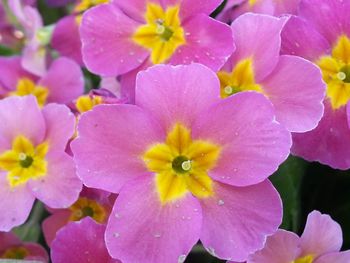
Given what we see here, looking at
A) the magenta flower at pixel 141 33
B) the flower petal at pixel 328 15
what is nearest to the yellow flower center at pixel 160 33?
the magenta flower at pixel 141 33

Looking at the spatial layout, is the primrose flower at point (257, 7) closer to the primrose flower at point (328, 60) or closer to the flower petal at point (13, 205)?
the primrose flower at point (328, 60)

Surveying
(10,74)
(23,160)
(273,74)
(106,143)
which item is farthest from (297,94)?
(10,74)

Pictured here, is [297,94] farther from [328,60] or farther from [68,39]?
[68,39]

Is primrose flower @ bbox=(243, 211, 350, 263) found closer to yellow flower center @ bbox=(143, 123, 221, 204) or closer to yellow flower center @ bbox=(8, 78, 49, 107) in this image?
yellow flower center @ bbox=(143, 123, 221, 204)

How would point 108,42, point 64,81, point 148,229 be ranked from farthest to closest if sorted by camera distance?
point 64,81 < point 108,42 < point 148,229

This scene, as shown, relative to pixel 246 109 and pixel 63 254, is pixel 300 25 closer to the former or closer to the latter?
pixel 246 109

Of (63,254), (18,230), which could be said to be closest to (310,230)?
(63,254)

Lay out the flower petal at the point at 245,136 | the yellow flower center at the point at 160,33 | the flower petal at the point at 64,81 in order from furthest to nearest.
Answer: the flower petal at the point at 64,81 < the yellow flower center at the point at 160,33 < the flower petal at the point at 245,136
